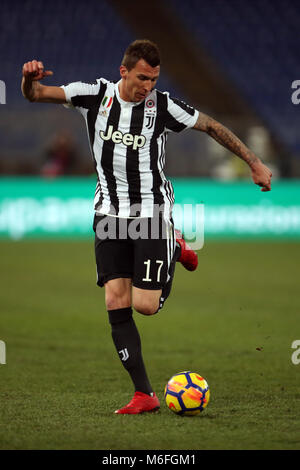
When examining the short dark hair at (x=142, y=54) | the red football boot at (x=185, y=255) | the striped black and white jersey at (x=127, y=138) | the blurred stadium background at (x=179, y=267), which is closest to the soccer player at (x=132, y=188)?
the striped black and white jersey at (x=127, y=138)

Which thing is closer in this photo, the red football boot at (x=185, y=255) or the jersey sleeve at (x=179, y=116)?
the jersey sleeve at (x=179, y=116)

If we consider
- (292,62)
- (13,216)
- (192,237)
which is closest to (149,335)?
(192,237)

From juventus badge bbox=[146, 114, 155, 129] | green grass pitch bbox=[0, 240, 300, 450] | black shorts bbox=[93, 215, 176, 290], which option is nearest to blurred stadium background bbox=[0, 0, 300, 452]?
green grass pitch bbox=[0, 240, 300, 450]

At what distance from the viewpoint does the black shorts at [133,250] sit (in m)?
4.79

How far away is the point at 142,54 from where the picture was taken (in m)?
4.57

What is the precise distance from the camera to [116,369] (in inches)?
244

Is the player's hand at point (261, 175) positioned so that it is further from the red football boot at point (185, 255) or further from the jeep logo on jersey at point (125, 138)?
the red football boot at point (185, 255)

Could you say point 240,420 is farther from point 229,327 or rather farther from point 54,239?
point 54,239

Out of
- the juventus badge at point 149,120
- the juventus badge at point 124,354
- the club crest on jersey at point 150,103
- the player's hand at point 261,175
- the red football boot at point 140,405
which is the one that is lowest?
the red football boot at point 140,405

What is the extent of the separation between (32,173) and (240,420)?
1145 cm

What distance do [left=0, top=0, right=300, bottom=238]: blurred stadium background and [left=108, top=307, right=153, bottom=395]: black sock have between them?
1009 cm

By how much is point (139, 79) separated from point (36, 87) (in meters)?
0.61

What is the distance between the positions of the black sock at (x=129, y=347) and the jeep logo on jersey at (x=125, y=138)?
102 centimetres

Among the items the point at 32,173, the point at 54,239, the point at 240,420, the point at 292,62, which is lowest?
the point at 240,420
